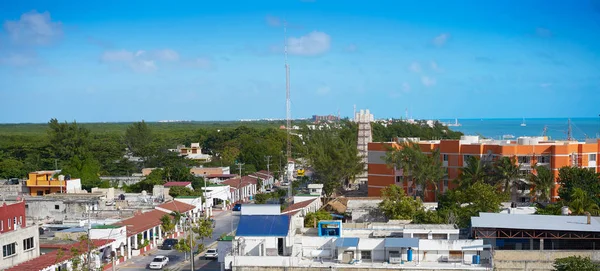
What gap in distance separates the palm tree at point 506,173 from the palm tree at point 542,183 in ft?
3.28

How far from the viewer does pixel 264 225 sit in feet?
78.9

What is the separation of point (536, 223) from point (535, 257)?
2576mm

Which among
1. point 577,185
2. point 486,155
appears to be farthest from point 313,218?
point 486,155

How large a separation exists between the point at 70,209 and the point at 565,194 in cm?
2870

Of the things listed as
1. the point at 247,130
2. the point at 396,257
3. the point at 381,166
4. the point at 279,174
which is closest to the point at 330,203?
the point at 381,166

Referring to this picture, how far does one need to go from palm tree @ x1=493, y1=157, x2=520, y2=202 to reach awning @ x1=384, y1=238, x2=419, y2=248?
20.3 metres

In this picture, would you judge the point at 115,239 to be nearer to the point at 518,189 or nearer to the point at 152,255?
the point at 152,255

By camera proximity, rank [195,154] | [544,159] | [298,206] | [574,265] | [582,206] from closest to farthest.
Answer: [574,265]
[582,206]
[298,206]
[544,159]
[195,154]

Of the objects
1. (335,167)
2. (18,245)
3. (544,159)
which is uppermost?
(544,159)

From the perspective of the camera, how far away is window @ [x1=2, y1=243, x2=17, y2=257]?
26.1 m

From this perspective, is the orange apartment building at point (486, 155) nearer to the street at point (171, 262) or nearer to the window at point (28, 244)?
the street at point (171, 262)

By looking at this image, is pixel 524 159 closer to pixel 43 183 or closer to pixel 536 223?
pixel 536 223

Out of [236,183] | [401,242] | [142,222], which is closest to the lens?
[401,242]

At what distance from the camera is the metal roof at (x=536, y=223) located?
2375 cm
